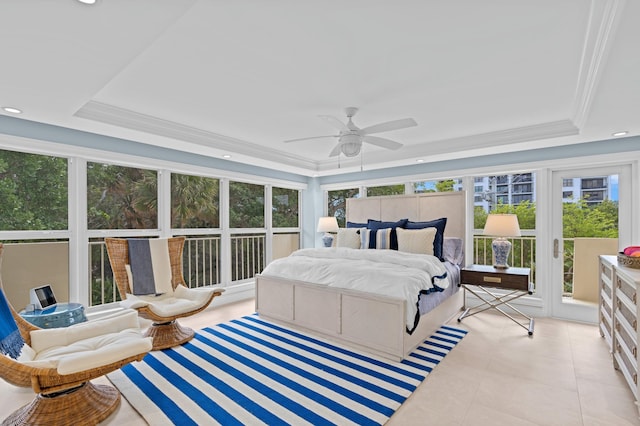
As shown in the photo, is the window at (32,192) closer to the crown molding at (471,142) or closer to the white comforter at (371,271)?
the white comforter at (371,271)

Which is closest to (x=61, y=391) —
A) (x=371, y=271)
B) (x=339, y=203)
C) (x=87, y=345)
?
(x=87, y=345)

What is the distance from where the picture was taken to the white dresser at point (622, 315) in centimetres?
217

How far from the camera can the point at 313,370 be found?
273 cm

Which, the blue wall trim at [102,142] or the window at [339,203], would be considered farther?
the window at [339,203]

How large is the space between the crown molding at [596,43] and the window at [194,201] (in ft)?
15.3

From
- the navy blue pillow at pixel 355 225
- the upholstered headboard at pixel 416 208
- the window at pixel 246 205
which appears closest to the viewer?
the upholstered headboard at pixel 416 208

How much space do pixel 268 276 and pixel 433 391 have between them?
7.53 feet

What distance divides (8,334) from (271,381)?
1.74m

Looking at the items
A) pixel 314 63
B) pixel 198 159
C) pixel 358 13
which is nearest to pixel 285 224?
pixel 198 159

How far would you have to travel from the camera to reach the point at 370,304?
120 inches

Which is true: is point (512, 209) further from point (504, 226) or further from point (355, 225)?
point (355, 225)

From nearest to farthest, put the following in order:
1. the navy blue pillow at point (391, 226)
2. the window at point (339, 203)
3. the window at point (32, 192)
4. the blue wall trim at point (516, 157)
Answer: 1. the window at point (32, 192)
2. the blue wall trim at point (516, 157)
3. the navy blue pillow at point (391, 226)
4. the window at point (339, 203)

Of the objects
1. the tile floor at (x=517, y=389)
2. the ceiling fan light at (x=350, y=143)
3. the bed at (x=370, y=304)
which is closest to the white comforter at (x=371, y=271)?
the bed at (x=370, y=304)

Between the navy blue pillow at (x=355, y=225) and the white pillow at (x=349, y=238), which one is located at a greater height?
the navy blue pillow at (x=355, y=225)
